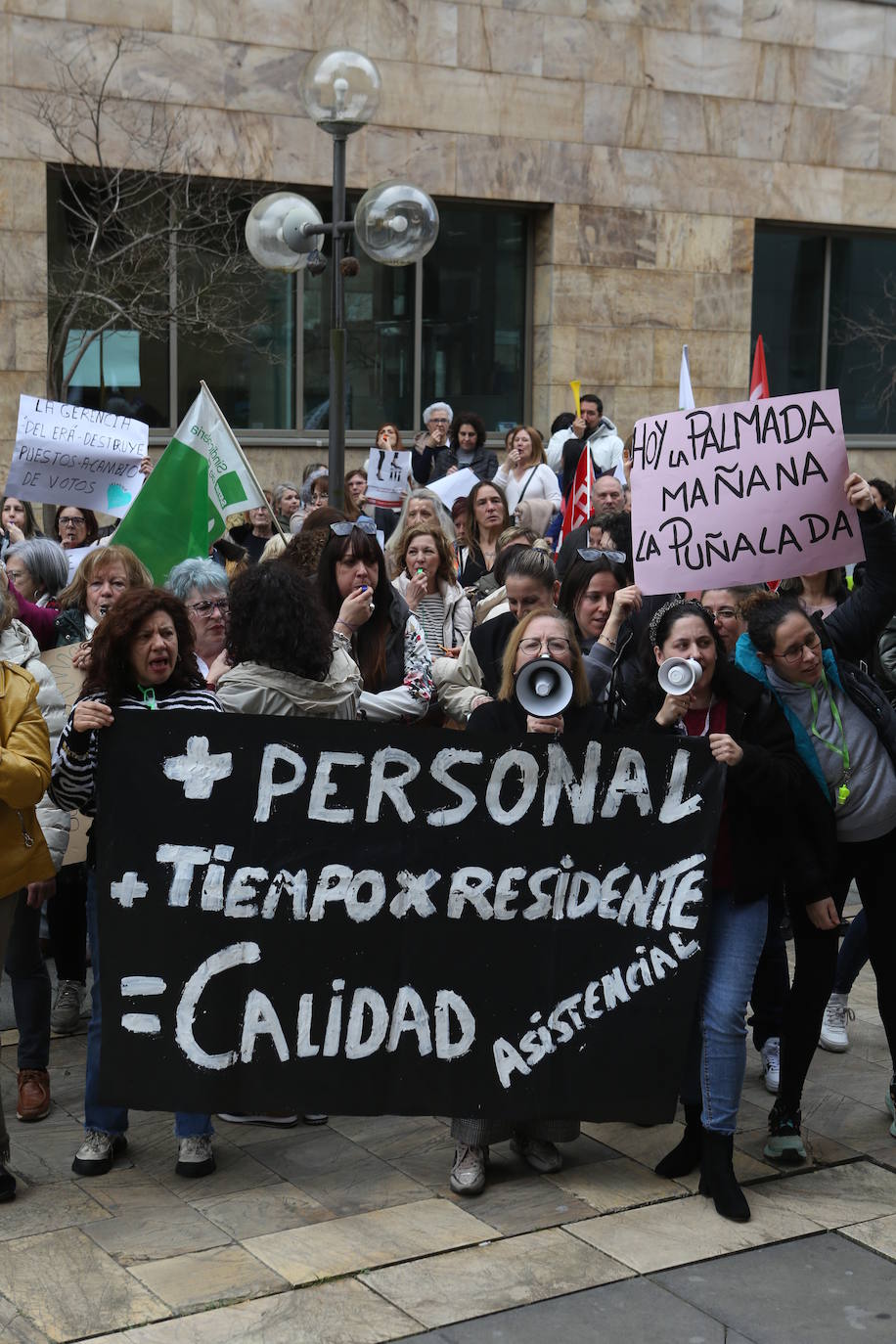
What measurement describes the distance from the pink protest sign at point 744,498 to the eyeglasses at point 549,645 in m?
0.76

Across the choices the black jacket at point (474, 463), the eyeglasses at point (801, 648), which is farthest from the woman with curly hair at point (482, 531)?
the eyeglasses at point (801, 648)

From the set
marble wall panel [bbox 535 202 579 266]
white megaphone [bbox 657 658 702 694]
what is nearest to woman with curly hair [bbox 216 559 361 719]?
A: white megaphone [bbox 657 658 702 694]

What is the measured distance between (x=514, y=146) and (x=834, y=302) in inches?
214

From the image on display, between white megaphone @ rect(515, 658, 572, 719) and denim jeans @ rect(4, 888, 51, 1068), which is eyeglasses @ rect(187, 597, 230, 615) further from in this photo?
white megaphone @ rect(515, 658, 572, 719)

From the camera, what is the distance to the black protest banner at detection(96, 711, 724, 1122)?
489 cm

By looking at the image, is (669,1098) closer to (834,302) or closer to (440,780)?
(440,780)

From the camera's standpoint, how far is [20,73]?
16094 mm

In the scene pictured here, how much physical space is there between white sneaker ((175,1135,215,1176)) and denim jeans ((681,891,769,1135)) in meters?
1.51

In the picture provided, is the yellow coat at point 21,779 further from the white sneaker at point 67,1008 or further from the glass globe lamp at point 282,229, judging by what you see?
the glass globe lamp at point 282,229

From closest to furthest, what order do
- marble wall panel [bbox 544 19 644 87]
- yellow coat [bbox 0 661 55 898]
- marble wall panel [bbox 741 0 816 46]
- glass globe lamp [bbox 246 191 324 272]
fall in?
yellow coat [bbox 0 661 55 898] → glass globe lamp [bbox 246 191 324 272] → marble wall panel [bbox 544 19 644 87] → marble wall panel [bbox 741 0 816 46]

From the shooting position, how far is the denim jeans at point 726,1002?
493cm

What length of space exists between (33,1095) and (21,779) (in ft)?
4.61

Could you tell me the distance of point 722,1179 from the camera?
16.1ft

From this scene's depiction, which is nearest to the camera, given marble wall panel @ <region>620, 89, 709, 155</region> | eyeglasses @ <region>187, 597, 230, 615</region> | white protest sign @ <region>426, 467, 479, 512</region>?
eyeglasses @ <region>187, 597, 230, 615</region>
